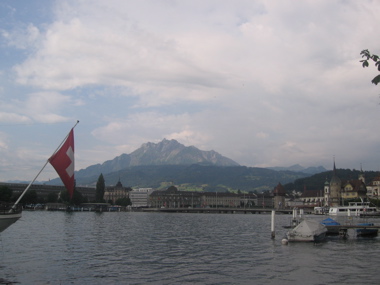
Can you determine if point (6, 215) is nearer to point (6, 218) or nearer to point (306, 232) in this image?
point (6, 218)

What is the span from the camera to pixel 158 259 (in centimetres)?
4150

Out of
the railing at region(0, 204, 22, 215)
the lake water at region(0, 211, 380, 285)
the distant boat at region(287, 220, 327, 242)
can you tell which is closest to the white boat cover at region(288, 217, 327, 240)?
the distant boat at region(287, 220, 327, 242)

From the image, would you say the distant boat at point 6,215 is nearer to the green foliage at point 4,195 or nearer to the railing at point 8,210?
the railing at point 8,210

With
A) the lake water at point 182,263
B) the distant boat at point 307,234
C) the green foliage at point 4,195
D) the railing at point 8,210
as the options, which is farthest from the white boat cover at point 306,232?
the green foliage at point 4,195

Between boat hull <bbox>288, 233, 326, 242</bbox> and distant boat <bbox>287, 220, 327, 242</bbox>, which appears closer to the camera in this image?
boat hull <bbox>288, 233, 326, 242</bbox>

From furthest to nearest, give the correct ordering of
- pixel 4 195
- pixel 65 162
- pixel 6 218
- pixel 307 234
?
1. pixel 4 195
2. pixel 307 234
3. pixel 6 218
4. pixel 65 162

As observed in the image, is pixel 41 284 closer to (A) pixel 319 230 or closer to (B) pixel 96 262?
(B) pixel 96 262

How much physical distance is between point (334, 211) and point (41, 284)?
182 metres

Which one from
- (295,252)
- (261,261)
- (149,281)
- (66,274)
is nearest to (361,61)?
(149,281)

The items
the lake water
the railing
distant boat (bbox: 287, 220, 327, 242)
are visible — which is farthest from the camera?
distant boat (bbox: 287, 220, 327, 242)

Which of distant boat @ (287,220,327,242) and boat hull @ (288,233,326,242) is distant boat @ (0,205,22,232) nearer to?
boat hull @ (288,233,326,242)

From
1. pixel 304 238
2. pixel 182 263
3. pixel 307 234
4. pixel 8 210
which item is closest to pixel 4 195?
pixel 304 238

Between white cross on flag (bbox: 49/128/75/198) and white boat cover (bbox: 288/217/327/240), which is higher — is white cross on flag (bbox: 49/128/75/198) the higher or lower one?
the higher one

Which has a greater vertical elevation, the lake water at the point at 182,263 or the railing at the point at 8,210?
the railing at the point at 8,210
